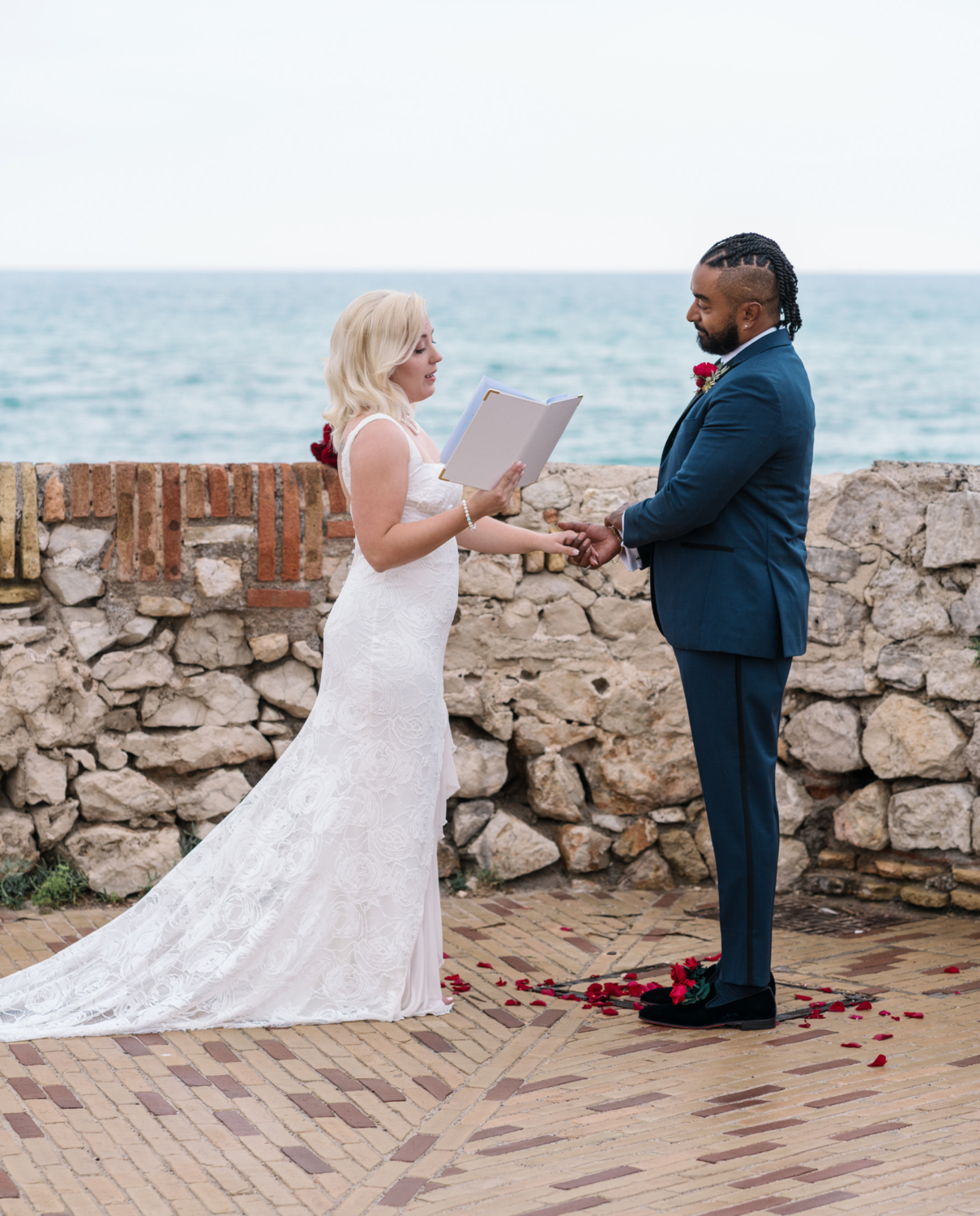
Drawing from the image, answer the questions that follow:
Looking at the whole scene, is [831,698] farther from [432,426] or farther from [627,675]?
[432,426]

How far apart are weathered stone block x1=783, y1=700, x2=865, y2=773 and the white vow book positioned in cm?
176

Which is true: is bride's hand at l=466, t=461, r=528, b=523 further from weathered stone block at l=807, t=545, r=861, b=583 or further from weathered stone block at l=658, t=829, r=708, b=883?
weathered stone block at l=658, t=829, r=708, b=883

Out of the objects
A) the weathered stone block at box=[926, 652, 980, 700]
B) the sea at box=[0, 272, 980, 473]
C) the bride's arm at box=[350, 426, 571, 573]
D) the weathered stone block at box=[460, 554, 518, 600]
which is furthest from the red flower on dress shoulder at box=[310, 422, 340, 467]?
the sea at box=[0, 272, 980, 473]

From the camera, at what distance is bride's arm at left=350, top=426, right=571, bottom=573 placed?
353 cm

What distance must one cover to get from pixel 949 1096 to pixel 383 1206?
53.9 inches

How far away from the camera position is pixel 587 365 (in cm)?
4262

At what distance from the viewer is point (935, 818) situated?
4.59 m

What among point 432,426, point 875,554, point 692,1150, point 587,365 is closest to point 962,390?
point 587,365

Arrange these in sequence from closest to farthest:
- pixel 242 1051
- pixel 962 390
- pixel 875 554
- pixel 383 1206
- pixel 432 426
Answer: pixel 383 1206 < pixel 242 1051 < pixel 875 554 < pixel 432 426 < pixel 962 390

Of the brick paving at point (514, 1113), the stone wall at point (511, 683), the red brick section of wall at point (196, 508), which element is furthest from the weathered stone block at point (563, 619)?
the brick paving at point (514, 1113)

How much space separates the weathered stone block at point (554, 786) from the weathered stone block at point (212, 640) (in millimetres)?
1162

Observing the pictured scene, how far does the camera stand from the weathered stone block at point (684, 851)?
16.2 ft

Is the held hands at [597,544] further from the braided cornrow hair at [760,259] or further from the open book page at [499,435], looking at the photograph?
the braided cornrow hair at [760,259]

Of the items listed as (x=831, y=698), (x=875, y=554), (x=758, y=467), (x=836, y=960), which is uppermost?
(x=758, y=467)
